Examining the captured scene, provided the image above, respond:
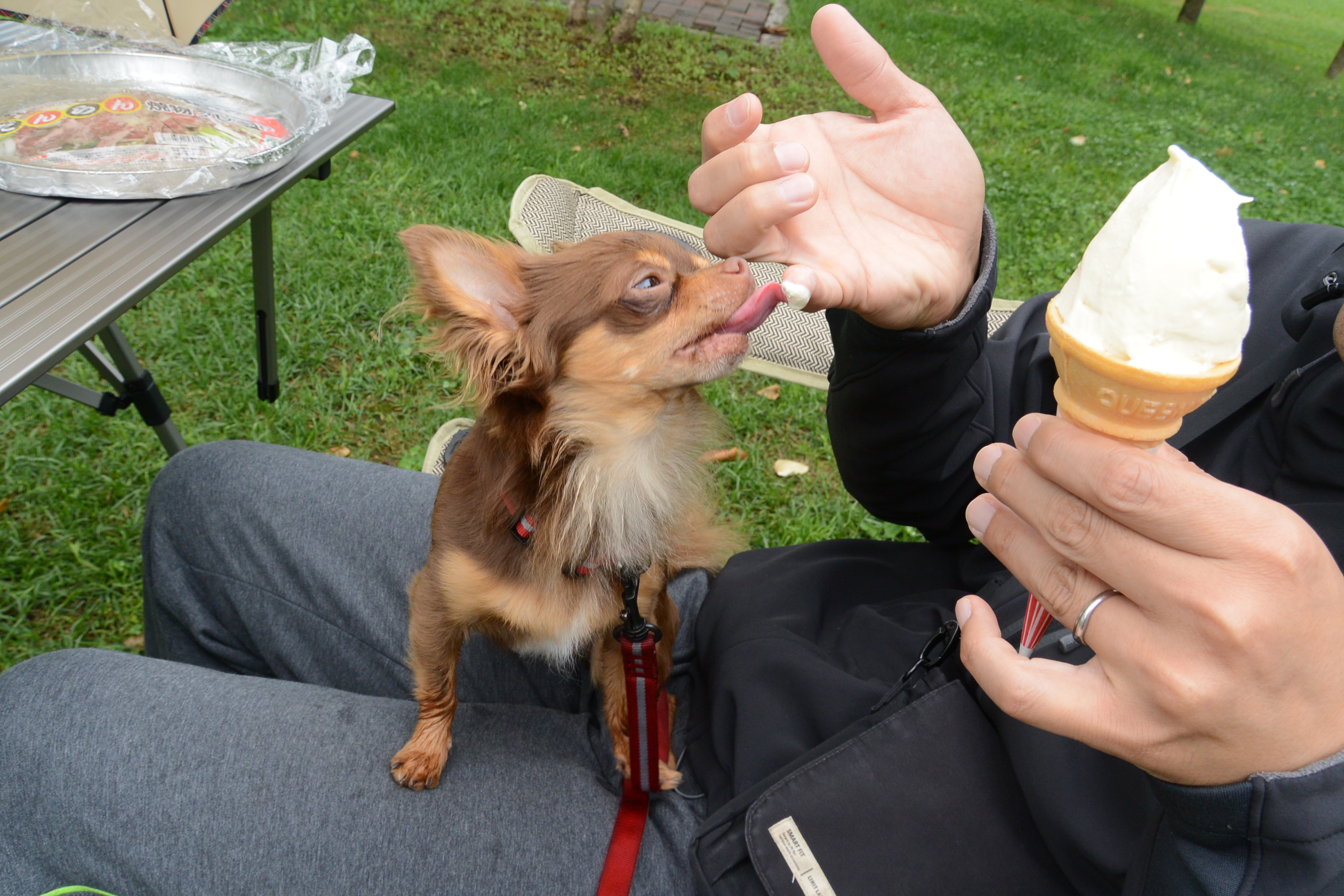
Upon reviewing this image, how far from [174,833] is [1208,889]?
1.61m

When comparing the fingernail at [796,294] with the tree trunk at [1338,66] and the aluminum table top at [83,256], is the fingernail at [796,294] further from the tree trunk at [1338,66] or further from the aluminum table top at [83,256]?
the tree trunk at [1338,66]

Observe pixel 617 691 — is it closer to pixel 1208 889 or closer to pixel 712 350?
pixel 712 350

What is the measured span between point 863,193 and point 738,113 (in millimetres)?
324

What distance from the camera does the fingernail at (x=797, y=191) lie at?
1.38 m

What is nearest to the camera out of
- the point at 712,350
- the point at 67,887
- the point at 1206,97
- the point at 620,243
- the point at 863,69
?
the point at 67,887

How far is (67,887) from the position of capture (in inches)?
53.5

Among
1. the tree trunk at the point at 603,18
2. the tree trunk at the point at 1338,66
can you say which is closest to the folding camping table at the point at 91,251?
the tree trunk at the point at 603,18

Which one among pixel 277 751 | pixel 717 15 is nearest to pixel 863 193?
pixel 277 751

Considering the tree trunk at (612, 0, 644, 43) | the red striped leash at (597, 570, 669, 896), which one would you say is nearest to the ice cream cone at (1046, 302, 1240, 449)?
the red striped leash at (597, 570, 669, 896)

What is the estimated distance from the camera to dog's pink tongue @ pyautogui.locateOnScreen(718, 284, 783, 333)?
1.69m

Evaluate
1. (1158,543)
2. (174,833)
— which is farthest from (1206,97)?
(174,833)

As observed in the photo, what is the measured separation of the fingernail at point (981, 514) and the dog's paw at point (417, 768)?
3.73ft

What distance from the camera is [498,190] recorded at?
491cm

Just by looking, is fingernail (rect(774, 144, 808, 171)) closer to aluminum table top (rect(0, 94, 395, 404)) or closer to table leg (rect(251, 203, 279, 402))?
aluminum table top (rect(0, 94, 395, 404))
